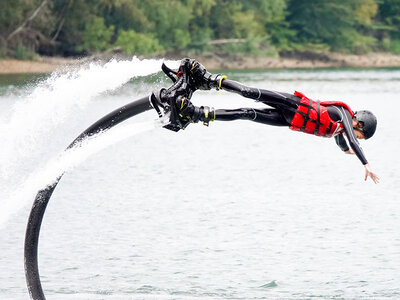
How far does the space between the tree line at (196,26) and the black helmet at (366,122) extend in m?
70.4

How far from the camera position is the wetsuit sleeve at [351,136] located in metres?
11.7

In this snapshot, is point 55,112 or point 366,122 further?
point 55,112

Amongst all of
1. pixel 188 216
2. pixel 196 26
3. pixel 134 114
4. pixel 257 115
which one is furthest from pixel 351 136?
pixel 196 26

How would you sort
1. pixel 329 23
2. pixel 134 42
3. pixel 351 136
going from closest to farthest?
pixel 351 136 → pixel 134 42 → pixel 329 23

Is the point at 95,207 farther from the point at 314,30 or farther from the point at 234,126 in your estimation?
the point at 314,30

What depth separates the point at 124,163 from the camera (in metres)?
33.8

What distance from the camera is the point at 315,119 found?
12.1 metres

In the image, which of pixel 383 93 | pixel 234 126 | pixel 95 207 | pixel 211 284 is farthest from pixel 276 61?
pixel 211 284

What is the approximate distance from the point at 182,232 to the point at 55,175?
9020 mm

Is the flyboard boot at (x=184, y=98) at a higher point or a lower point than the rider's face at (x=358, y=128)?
higher

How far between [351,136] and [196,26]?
91866 mm

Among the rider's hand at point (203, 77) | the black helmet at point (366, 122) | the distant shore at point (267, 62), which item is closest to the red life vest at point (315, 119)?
the black helmet at point (366, 122)

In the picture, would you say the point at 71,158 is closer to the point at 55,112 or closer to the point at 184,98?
the point at 55,112

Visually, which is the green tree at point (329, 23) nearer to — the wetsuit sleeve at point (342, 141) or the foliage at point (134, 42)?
the foliage at point (134, 42)
